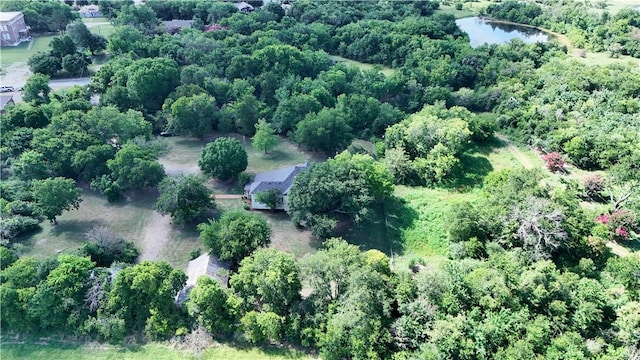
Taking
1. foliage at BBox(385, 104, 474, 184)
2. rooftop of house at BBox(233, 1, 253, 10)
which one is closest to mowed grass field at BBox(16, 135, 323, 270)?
foliage at BBox(385, 104, 474, 184)

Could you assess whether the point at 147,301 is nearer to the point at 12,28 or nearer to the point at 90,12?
the point at 12,28

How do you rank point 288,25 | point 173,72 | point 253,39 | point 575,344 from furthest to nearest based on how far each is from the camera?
point 288,25 < point 253,39 < point 173,72 < point 575,344

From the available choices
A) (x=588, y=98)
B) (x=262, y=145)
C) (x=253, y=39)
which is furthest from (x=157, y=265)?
(x=588, y=98)

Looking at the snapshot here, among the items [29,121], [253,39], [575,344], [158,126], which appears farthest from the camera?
[253,39]

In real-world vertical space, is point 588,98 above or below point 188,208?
above

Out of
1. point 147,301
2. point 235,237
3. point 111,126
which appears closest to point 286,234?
point 235,237

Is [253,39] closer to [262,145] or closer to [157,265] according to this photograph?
[262,145]
